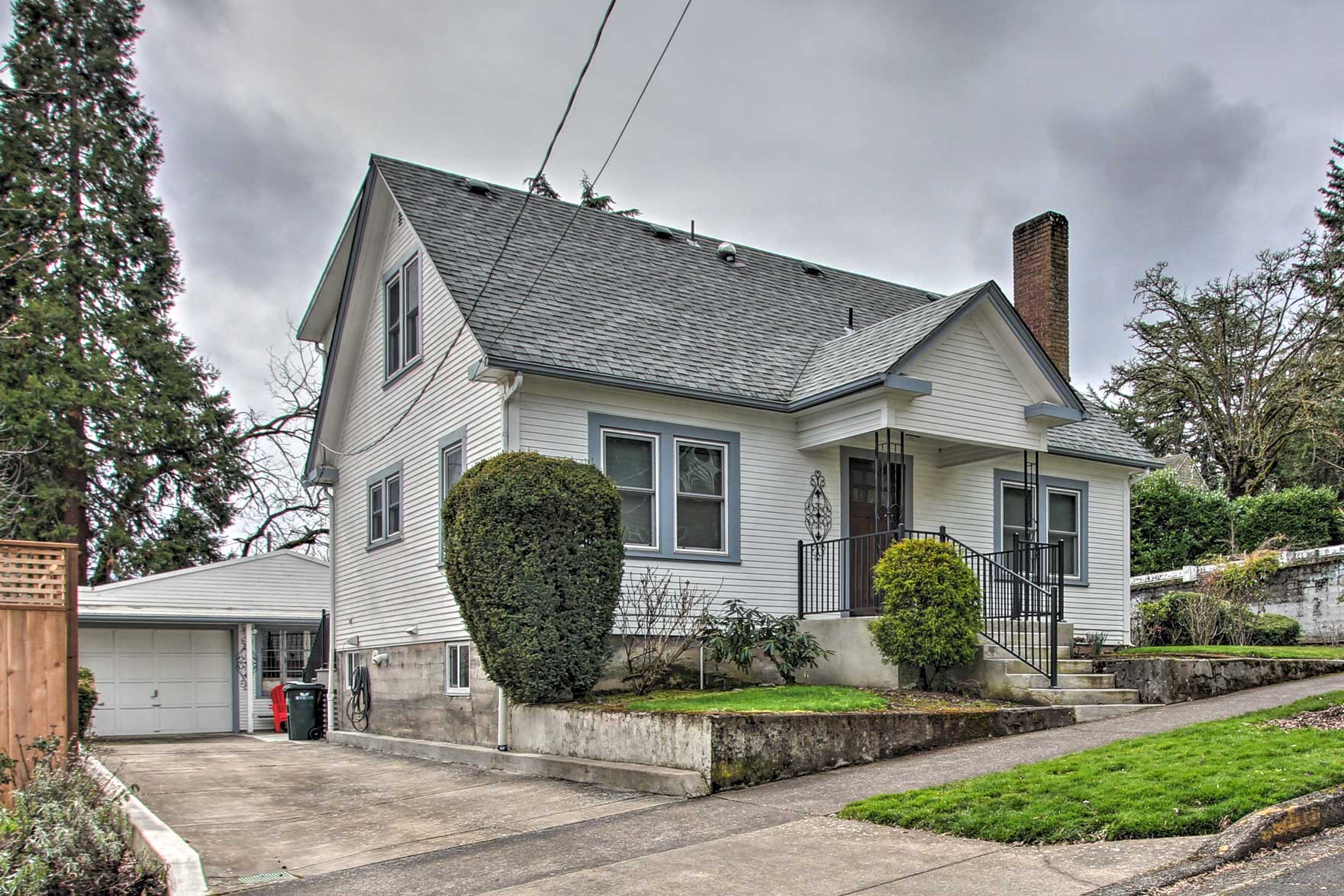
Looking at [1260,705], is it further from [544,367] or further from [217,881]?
[217,881]

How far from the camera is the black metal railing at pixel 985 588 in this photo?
44.4 feet

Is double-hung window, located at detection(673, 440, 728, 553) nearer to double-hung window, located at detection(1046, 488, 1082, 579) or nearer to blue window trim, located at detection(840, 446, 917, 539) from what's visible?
blue window trim, located at detection(840, 446, 917, 539)

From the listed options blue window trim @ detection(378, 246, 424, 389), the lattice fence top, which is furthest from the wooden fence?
blue window trim @ detection(378, 246, 424, 389)

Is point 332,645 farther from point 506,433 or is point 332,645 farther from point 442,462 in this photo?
point 506,433

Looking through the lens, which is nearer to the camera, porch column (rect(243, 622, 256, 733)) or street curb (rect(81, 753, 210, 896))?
street curb (rect(81, 753, 210, 896))

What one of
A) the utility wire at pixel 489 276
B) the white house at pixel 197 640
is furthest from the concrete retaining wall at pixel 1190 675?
the white house at pixel 197 640

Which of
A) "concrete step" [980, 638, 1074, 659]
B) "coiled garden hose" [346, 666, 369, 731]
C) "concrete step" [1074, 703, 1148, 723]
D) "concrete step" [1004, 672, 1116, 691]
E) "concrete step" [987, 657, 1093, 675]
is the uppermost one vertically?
"concrete step" [980, 638, 1074, 659]

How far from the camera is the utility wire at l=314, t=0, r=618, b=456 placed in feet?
30.7

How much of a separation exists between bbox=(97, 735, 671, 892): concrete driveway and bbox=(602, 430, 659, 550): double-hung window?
11.4 feet

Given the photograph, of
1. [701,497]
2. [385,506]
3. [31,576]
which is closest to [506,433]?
[701,497]

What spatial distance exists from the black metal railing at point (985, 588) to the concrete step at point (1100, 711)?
59cm

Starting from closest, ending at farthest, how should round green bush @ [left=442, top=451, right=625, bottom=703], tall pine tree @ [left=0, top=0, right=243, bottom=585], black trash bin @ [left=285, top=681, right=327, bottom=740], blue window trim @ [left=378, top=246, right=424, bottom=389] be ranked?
round green bush @ [left=442, top=451, right=625, bottom=703] → blue window trim @ [left=378, top=246, right=424, bottom=389] → black trash bin @ [left=285, top=681, right=327, bottom=740] → tall pine tree @ [left=0, top=0, right=243, bottom=585]

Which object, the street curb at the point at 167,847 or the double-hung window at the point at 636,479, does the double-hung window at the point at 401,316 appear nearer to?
the double-hung window at the point at 636,479

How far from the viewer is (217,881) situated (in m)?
7.70
